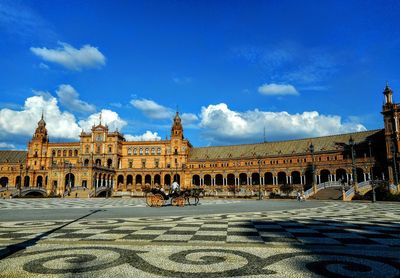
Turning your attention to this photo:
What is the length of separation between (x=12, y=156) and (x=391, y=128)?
111 m

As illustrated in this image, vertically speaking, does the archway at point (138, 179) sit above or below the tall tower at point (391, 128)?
below

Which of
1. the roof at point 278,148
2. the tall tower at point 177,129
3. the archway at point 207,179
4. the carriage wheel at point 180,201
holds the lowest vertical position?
the carriage wheel at point 180,201

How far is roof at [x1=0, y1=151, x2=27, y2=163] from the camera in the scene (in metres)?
103

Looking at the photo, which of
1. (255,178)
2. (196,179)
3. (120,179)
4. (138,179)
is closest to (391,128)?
(255,178)

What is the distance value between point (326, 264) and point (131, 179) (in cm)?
9331

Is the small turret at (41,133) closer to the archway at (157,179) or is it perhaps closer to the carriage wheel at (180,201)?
the archway at (157,179)

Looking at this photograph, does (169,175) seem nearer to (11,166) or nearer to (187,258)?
(11,166)

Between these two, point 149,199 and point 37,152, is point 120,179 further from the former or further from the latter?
point 149,199

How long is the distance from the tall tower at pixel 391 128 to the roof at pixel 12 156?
341 ft

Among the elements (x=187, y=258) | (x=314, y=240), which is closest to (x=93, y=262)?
(x=187, y=258)

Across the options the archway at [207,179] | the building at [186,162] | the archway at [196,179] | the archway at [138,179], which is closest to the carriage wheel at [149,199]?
the building at [186,162]

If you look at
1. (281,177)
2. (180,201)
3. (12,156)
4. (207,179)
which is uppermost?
(12,156)

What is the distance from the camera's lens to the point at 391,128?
5956 centimetres

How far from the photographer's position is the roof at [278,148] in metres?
73.1
